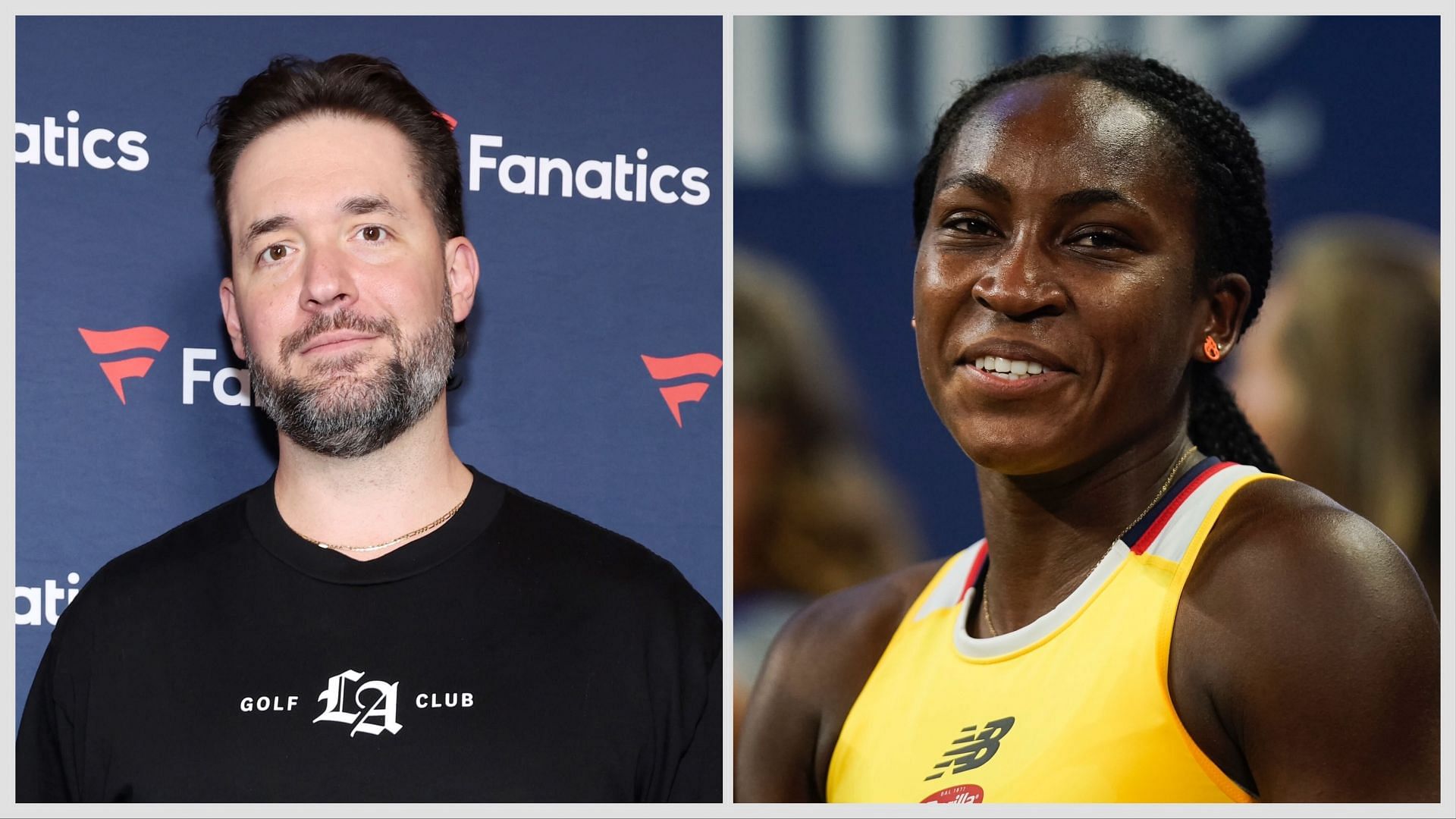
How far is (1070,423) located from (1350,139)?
834 millimetres

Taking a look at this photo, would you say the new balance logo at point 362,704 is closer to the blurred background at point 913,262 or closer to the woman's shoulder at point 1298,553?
the blurred background at point 913,262

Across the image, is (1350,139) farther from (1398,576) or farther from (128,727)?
(128,727)

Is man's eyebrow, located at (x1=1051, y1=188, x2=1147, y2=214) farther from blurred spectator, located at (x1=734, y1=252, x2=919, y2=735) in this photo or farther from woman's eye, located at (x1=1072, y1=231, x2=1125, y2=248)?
blurred spectator, located at (x1=734, y1=252, x2=919, y2=735)

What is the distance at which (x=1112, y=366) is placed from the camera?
104 inches

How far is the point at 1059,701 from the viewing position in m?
2.56

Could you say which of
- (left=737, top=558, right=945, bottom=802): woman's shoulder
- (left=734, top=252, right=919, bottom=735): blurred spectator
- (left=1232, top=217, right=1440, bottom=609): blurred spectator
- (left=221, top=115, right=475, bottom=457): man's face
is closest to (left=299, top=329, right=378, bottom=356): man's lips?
(left=221, top=115, right=475, bottom=457): man's face

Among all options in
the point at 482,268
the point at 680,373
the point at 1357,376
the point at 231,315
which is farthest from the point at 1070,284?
the point at 231,315

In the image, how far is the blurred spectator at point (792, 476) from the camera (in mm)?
2986

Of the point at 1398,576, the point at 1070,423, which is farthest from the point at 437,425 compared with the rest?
the point at 1398,576

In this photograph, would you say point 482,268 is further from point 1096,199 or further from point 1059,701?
point 1059,701

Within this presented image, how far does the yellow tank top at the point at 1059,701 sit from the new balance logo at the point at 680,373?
64 cm

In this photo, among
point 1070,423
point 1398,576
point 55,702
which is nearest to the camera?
point 1398,576

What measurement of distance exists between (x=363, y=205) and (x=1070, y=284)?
1.31 metres

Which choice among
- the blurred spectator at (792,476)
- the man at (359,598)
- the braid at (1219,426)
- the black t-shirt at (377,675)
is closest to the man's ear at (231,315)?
the man at (359,598)
